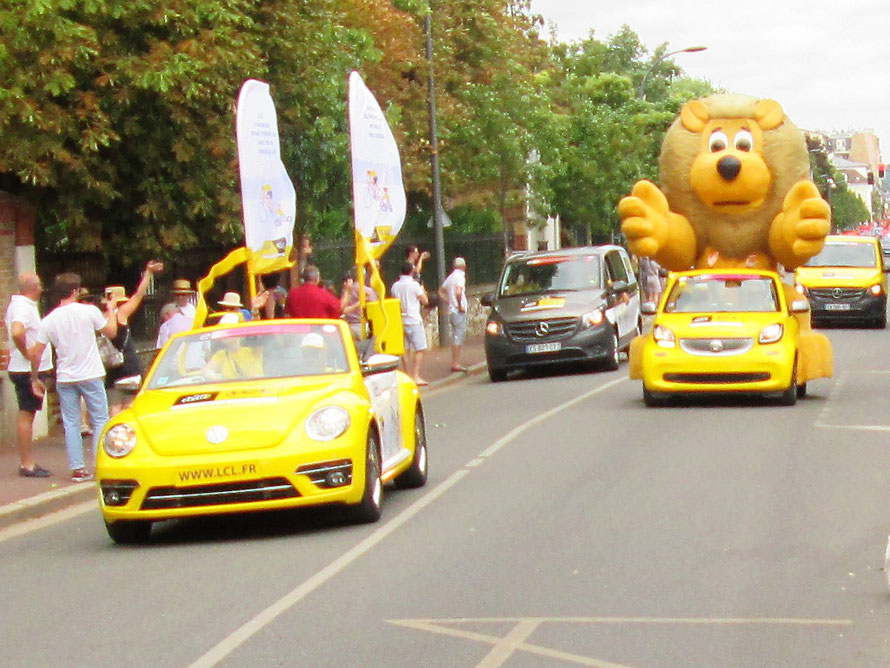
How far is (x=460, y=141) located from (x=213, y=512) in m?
25.9

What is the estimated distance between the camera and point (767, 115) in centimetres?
2358

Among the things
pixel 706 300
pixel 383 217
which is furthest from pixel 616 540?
pixel 706 300

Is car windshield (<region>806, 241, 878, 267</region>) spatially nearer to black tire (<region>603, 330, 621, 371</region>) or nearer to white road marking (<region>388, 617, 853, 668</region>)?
black tire (<region>603, 330, 621, 371</region>)

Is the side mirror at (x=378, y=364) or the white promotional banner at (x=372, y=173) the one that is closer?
the side mirror at (x=378, y=364)

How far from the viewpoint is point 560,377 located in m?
25.8

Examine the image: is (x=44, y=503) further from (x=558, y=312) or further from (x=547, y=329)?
(x=558, y=312)

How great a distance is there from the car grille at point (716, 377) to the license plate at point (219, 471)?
9.24 metres

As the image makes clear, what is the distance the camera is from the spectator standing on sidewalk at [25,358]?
14961 mm

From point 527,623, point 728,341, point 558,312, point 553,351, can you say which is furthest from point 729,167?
point 527,623

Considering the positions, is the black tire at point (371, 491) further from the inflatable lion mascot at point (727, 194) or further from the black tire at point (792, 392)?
the inflatable lion mascot at point (727, 194)

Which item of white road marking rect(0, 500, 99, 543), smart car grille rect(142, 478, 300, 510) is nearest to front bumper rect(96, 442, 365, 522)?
smart car grille rect(142, 478, 300, 510)

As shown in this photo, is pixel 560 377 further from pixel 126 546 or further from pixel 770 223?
pixel 126 546

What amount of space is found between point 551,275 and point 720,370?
26.9 feet

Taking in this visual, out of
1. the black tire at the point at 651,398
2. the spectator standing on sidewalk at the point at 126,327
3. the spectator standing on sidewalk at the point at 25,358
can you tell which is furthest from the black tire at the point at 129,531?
the black tire at the point at 651,398
